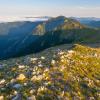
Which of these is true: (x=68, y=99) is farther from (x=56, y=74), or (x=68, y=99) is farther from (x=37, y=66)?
(x=37, y=66)

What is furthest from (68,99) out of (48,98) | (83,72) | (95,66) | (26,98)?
(95,66)

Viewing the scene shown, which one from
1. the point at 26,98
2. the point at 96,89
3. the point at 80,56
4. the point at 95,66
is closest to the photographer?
the point at 26,98

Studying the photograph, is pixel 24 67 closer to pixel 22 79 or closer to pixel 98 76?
pixel 22 79

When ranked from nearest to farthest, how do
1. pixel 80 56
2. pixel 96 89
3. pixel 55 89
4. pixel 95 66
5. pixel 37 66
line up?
pixel 55 89
pixel 96 89
pixel 37 66
pixel 95 66
pixel 80 56

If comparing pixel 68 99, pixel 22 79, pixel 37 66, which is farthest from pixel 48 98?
pixel 37 66

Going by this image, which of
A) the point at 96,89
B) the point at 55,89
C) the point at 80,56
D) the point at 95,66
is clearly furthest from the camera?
the point at 80,56

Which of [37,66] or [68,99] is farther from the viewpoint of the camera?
[37,66]
